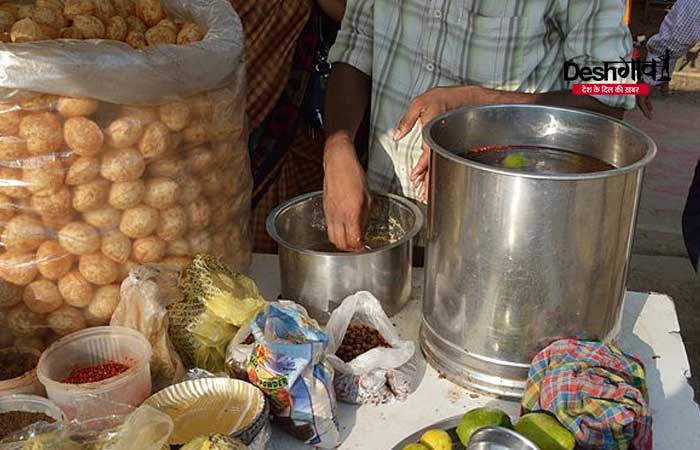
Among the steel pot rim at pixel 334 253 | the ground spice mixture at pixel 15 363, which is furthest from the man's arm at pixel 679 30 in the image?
the ground spice mixture at pixel 15 363

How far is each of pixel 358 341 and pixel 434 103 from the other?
55cm

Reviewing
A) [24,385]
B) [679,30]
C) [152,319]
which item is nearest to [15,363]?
[24,385]

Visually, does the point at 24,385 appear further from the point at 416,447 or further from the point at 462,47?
the point at 462,47

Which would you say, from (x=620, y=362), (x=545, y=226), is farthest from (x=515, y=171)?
(x=620, y=362)

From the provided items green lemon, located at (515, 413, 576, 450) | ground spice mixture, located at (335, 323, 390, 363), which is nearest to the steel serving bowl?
green lemon, located at (515, 413, 576, 450)

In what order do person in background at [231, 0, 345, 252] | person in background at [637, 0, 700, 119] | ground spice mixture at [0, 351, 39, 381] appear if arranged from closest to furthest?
1. ground spice mixture at [0, 351, 39, 381]
2. person in background at [231, 0, 345, 252]
3. person in background at [637, 0, 700, 119]

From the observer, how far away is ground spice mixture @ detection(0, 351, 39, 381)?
1.15 metres

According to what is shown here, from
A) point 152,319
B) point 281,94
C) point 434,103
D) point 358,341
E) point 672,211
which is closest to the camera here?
point 152,319

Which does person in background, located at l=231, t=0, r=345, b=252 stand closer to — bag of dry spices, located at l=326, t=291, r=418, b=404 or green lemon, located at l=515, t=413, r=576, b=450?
bag of dry spices, located at l=326, t=291, r=418, b=404

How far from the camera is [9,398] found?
3.45ft

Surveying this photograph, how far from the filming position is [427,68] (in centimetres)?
182

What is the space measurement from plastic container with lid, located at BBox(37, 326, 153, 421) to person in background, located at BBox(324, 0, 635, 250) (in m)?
0.54

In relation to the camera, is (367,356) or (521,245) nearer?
(521,245)

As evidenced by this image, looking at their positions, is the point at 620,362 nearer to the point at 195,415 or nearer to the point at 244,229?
the point at 195,415
